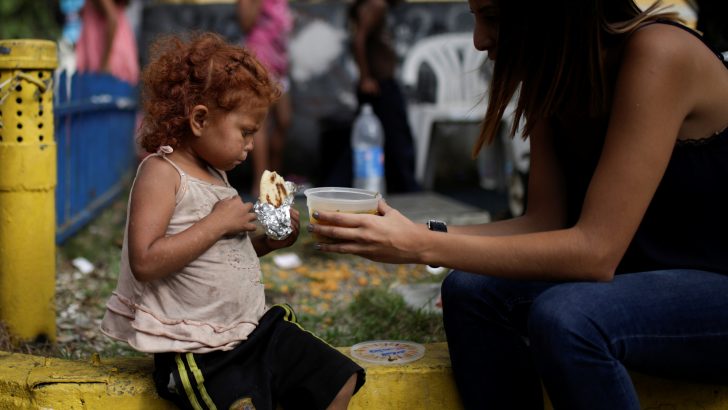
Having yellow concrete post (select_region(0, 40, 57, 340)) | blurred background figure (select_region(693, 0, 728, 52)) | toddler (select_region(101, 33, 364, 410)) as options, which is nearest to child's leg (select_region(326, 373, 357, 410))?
toddler (select_region(101, 33, 364, 410))

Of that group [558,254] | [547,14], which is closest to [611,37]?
[547,14]

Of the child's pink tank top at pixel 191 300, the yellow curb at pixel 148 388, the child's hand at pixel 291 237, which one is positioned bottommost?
the yellow curb at pixel 148 388

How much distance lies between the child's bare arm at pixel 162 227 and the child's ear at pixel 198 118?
0.11m

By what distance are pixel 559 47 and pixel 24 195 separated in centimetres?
176

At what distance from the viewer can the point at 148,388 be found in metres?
2.25

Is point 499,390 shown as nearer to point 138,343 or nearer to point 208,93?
point 138,343

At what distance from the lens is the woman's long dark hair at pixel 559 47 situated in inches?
78.8

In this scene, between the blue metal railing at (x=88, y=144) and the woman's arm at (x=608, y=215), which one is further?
the blue metal railing at (x=88, y=144)

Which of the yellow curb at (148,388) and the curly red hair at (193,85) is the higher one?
the curly red hair at (193,85)

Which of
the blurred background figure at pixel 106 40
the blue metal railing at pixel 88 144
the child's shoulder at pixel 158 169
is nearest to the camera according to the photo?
the child's shoulder at pixel 158 169

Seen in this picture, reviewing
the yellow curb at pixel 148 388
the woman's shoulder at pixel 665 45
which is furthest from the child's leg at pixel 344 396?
the woman's shoulder at pixel 665 45

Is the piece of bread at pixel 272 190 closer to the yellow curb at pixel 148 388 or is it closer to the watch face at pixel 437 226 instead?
the watch face at pixel 437 226

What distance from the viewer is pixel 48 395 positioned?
2271 mm

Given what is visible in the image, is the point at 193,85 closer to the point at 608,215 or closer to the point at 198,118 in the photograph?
the point at 198,118
